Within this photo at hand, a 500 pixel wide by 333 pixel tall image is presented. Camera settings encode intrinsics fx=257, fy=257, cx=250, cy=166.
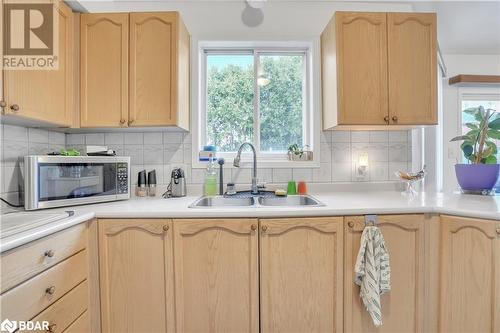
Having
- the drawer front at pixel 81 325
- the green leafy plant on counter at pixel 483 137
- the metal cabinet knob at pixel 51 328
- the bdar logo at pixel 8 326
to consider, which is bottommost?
the drawer front at pixel 81 325

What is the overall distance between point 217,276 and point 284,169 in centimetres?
98

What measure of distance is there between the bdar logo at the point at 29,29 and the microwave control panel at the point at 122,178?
0.74m

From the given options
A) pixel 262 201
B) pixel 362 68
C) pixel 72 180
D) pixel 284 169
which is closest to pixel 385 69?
pixel 362 68

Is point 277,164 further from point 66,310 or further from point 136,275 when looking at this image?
point 66,310

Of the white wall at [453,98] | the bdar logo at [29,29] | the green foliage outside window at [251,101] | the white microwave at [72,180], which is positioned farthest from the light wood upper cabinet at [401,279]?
the bdar logo at [29,29]

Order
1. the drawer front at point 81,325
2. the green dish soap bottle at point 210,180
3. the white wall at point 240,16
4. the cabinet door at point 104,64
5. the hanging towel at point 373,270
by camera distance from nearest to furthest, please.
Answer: the drawer front at point 81,325
the hanging towel at point 373,270
the cabinet door at point 104,64
the green dish soap bottle at point 210,180
the white wall at point 240,16

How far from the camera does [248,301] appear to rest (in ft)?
4.36

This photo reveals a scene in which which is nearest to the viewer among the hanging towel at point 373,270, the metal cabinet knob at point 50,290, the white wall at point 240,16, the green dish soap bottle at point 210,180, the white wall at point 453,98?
the metal cabinet knob at point 50,290

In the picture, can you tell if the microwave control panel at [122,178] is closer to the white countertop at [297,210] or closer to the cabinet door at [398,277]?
the white countertop at [297,210]

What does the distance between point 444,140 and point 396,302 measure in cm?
171

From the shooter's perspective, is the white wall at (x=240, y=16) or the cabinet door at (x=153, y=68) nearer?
the cabinet door at (x=153, y=68)

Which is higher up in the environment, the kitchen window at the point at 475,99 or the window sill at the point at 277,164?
the kitchen window at the point at 475,99

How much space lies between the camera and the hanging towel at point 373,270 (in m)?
1.28

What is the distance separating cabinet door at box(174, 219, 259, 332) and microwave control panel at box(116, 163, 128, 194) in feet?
1.98
